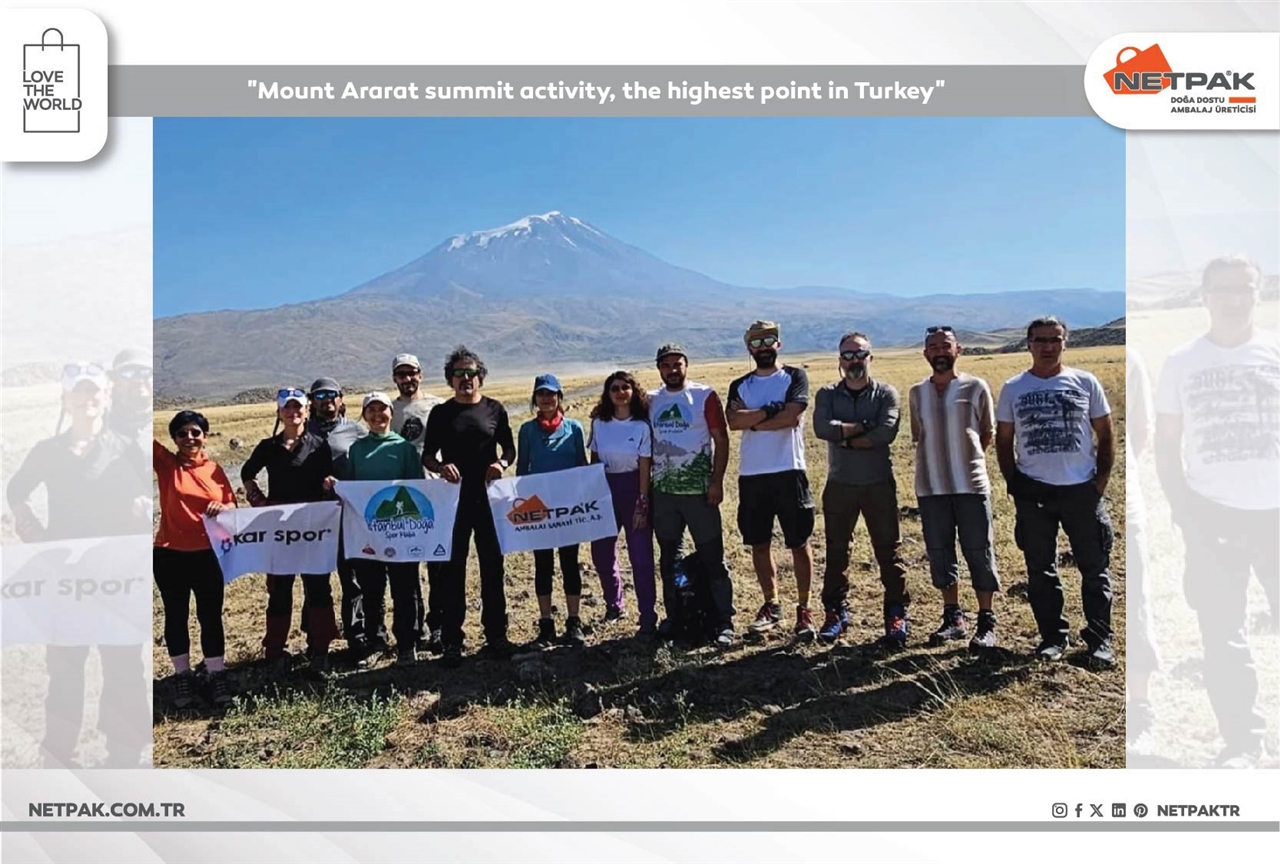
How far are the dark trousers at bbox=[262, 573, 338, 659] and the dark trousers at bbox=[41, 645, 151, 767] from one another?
102cm

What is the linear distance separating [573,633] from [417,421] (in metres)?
1.98

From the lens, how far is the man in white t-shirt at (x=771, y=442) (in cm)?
552

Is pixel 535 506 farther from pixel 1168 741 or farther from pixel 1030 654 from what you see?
pixel 1168 741

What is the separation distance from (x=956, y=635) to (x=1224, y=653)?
1.59 meters

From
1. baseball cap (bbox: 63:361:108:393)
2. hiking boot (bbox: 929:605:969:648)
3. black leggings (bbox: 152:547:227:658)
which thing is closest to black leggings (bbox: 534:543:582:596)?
black leggings (bbox: 152:547:227:658)


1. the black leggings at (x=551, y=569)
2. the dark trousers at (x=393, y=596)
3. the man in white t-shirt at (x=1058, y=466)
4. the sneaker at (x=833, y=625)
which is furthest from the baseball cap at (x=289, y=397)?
the man in white t-shirt at (x=1058, y=466)

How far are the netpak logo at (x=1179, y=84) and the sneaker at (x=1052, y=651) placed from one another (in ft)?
10.6

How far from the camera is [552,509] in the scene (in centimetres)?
577

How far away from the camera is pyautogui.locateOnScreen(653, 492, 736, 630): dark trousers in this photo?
5.71 metres

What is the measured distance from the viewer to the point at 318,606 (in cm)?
564

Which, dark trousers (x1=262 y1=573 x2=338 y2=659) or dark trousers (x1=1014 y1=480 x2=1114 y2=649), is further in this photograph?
dark trousers (x1=262 y1=573 x2=338 y2=659)

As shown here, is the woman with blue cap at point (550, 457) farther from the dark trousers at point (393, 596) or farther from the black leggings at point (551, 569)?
the dark trousers at point (393, 596)

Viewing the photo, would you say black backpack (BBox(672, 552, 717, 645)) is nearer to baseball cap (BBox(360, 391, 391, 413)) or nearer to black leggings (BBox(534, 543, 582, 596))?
black leggings (BBox(534, 543, 582, 596))

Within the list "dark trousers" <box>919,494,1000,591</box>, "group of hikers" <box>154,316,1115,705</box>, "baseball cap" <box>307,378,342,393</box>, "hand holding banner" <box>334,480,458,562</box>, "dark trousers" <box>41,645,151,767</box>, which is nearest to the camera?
"dark trousers" <box>41,645,151,767</box>
